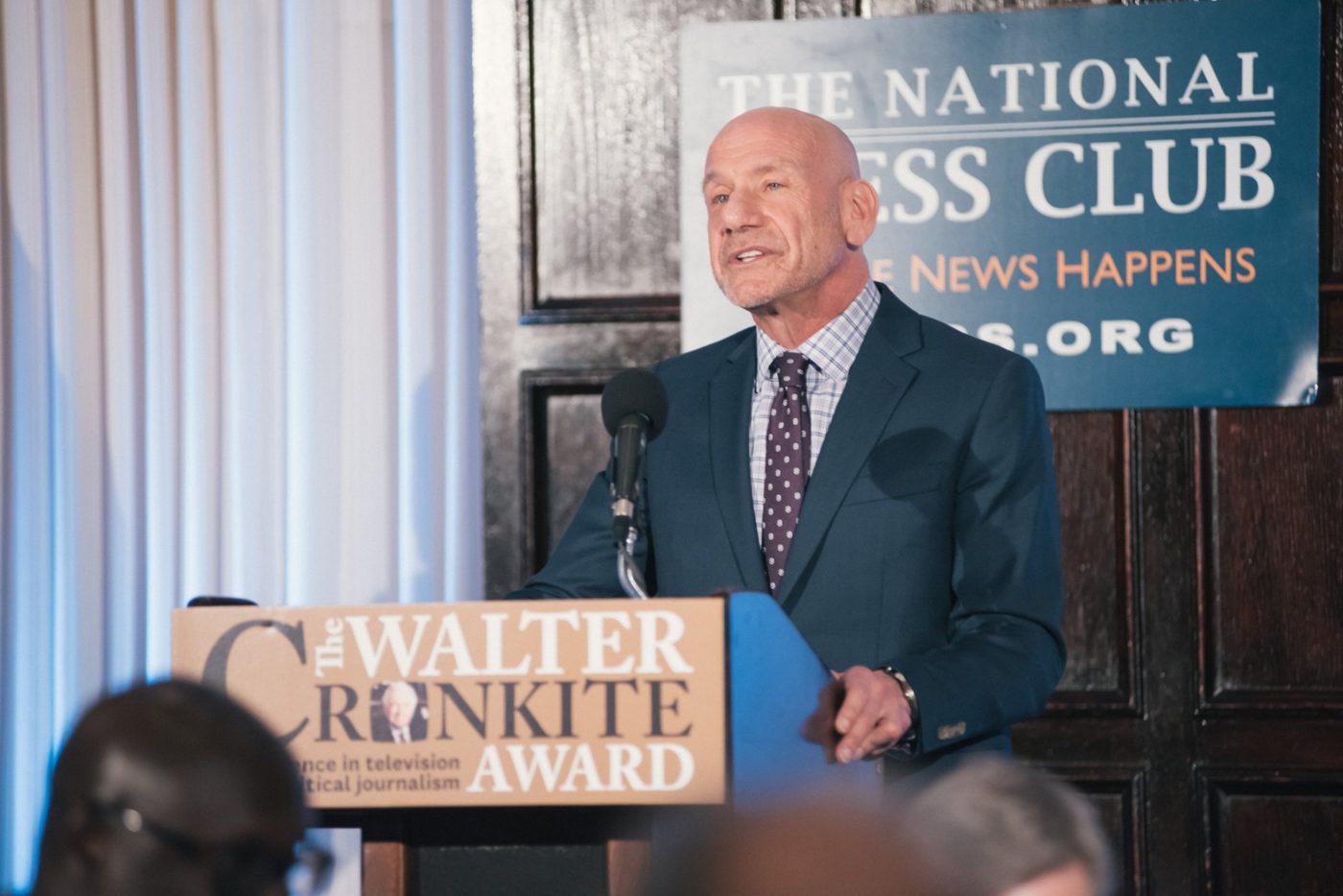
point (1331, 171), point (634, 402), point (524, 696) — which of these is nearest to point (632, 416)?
point (634, 402)

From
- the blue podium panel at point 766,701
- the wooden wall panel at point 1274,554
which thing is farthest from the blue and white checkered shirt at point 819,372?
the wooden wall panel at point 1274,554

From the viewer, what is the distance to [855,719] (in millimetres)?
1666

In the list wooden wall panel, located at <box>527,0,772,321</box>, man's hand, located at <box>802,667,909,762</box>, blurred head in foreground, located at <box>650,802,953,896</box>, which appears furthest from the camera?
wooden wall panel, located at <box>527,0,772,321</box>

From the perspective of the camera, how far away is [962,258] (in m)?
3.43

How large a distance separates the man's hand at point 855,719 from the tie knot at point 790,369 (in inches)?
26.4

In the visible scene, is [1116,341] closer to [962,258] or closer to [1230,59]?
[962,258]

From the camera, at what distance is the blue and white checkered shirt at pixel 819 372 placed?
2.28 meters

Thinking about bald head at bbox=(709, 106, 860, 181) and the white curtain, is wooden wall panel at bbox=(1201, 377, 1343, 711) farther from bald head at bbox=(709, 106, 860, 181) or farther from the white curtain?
the white curtain

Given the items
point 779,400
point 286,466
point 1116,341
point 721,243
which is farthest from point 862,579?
point 286,466

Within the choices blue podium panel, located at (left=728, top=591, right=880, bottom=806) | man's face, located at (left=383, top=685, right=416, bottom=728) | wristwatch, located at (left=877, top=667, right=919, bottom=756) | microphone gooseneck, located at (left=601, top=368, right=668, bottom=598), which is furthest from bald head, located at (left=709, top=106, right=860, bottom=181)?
man's face, located at (left=383, top=685, right=416, bottom=728)

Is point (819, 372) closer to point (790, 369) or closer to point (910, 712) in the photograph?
point (790, 369)

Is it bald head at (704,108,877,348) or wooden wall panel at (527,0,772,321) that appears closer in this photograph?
bald head at (704,108,877,348)

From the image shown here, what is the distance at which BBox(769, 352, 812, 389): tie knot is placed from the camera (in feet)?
7.66

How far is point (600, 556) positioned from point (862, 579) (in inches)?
14.0
